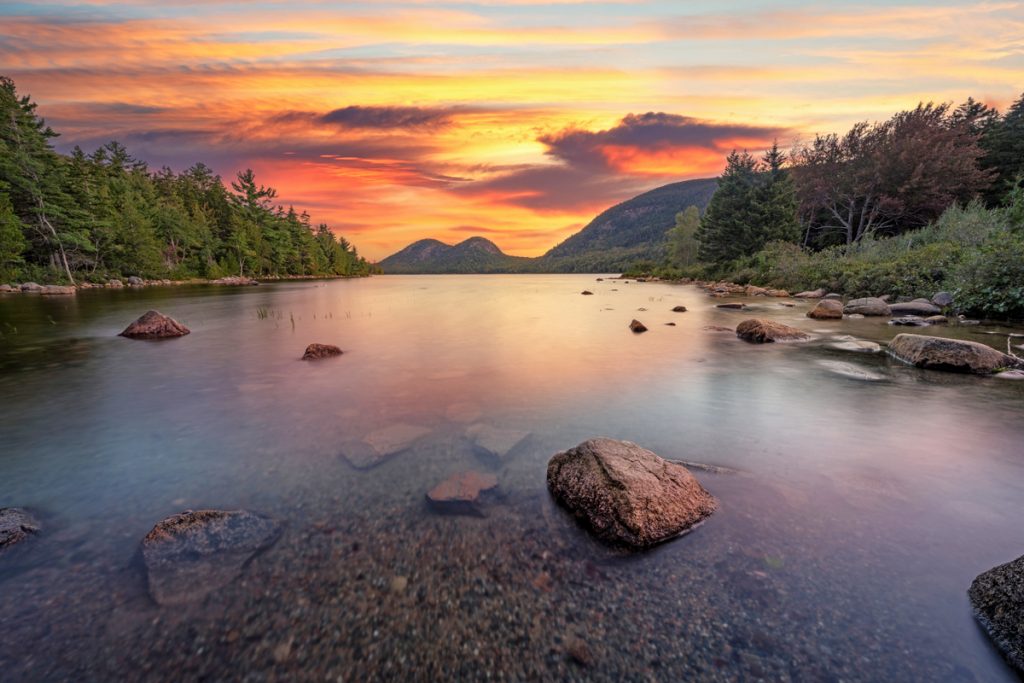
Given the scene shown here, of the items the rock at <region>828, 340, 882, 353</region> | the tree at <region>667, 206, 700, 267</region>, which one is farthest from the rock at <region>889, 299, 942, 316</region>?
A: the tree at <region>667, 206, 700, 267</region>

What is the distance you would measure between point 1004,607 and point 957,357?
1048 cm

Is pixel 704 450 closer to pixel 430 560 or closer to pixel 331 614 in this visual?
pixel 430 560

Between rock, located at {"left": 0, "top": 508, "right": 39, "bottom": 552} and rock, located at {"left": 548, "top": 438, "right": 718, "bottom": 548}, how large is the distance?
526 cm

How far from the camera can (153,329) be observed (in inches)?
609

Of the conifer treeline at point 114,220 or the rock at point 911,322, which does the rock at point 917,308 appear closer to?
the rock at point 911,322

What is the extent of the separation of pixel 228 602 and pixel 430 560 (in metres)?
1.57

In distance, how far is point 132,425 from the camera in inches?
268

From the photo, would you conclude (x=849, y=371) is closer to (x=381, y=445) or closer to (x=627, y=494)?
(x=627, y=494)

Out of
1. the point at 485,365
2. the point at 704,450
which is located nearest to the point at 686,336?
the point at 485,365

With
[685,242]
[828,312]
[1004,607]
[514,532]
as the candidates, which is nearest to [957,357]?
[1004,607]

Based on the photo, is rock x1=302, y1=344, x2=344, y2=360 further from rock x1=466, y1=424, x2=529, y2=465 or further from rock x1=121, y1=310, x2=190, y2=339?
rock x1=121, y1=310, x2=190, y2=339

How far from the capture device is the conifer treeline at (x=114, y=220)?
40.1m

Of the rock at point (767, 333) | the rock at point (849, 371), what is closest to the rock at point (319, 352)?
the rock at point (849, 371)

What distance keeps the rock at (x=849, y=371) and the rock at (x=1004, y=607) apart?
8.15 meters
